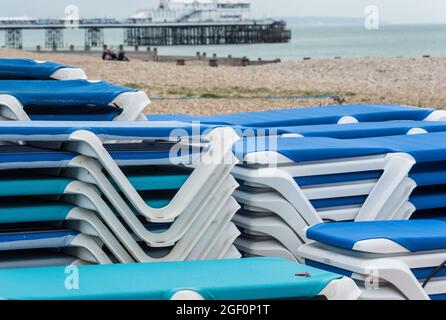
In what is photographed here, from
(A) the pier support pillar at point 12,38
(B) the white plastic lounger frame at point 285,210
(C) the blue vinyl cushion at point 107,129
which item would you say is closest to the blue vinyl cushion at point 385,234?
(B) the white plastic lounger frame at point 285,210

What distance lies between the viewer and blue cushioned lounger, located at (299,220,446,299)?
3938 millimetres

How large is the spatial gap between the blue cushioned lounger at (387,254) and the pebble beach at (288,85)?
1016 centimetres

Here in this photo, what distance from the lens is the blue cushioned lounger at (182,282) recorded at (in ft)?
10.5

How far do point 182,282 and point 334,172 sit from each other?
172 centimetres

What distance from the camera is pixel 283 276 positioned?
3527 millimetres

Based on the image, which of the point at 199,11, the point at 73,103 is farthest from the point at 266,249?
the point at 199,11

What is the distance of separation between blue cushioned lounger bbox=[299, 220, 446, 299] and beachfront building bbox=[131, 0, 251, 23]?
11696 cm

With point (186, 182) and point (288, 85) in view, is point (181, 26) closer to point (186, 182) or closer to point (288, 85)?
point (288, 85)

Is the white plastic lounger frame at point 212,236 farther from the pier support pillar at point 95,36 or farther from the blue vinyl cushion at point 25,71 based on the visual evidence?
the pier support pillar at point 95,36

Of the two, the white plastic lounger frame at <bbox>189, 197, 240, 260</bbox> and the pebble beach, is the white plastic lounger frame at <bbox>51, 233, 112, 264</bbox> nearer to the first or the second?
the white plastic lounger frame at <bbox>189, 197, 240, 260</bbox>

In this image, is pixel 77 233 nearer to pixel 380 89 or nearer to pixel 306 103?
pixel 306 103

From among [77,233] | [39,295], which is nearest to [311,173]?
[77,233]

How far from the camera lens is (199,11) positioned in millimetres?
121938

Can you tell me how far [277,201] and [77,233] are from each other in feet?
3.54
